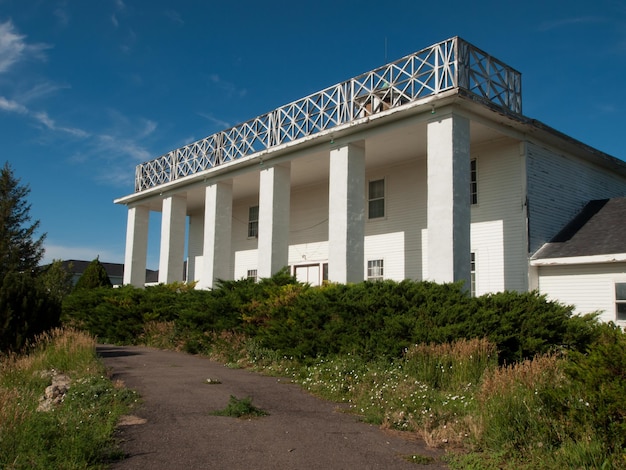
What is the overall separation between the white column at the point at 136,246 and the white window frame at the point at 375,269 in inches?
449

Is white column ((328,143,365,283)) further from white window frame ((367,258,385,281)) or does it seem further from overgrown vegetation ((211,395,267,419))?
overgrown vegetation ((211,395,267,419))

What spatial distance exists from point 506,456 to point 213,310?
998 centimetres

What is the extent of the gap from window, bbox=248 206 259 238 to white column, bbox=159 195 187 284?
2.85 metres

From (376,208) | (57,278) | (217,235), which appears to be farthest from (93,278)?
(376,208)

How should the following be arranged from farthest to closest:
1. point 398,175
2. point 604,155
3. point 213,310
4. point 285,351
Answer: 1. point 398,175
2. point 604,155
3. point 213,310
4. point 285,351

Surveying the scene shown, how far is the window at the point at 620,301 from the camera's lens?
12.6m

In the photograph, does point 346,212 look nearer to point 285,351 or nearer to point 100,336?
point 285,351

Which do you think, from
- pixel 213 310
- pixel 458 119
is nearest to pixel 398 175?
pixel 458 119

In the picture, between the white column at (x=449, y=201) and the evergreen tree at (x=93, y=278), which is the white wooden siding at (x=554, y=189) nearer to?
the white column at (x=449, y=201)

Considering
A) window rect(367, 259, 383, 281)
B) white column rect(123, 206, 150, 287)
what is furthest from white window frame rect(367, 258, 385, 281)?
white column rect(123, 206, 150, 287)

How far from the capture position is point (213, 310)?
14352 millimetres

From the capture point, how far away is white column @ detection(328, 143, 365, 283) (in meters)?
14.3

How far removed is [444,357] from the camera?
27.8 feet

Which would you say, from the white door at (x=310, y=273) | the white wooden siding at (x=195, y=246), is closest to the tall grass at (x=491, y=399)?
the white door at (x=310, y=273)
